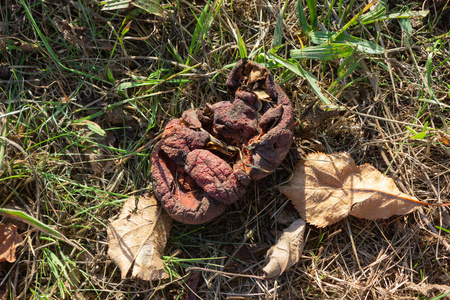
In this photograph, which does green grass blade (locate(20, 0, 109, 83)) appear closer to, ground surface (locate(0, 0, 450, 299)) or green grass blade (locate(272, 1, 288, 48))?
ground surface (locate(0, 0, 450, 299))

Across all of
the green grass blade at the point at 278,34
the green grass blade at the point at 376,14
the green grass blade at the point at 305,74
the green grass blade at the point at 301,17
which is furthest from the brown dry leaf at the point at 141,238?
the green grass blade at the point at 376,14

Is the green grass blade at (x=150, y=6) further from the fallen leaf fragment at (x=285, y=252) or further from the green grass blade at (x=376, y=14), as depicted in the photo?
the fallen leaf fragment at (x=285, y=252)

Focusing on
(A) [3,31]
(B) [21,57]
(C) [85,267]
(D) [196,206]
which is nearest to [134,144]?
(D) [196,206]

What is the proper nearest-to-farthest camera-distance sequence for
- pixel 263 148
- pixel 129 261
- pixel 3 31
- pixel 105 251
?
pixel 263 148 → pixel 129 261 → pixel 105 251 → pixel 3 31

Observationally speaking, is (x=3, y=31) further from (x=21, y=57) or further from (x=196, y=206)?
(x=196, y=206)

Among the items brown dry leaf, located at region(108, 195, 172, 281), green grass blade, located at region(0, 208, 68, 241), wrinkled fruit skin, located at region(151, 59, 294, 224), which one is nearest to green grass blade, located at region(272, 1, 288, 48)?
wrinkled fruit skin, located at region(151, 59, 294, 224)

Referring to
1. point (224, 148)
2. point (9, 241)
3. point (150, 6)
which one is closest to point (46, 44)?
point (150, 6)
